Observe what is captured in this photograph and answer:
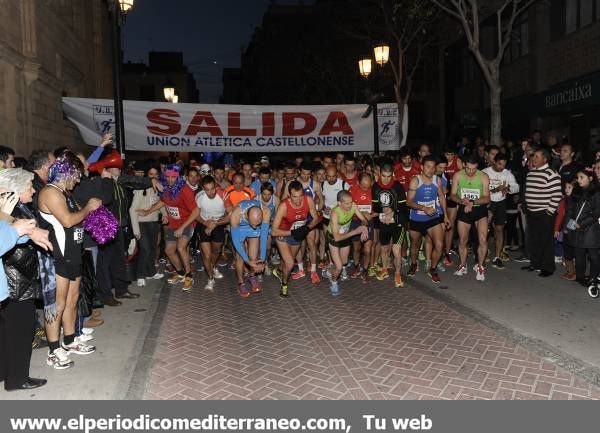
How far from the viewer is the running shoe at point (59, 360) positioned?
537cm

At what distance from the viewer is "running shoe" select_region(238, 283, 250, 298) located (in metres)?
8.41

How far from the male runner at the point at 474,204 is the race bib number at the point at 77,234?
610cm

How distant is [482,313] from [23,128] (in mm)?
11042

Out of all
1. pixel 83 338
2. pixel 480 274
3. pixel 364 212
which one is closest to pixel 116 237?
pixel 83 338

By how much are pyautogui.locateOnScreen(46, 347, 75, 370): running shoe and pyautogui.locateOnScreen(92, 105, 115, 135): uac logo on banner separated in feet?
27.2

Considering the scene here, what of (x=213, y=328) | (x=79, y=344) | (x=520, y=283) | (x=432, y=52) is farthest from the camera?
(x=432, y=52)

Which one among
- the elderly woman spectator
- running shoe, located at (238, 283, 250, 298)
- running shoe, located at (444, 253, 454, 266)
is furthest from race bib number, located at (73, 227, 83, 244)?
running shoe, located at (444, 253, 454, 266)

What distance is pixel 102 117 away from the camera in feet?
41.7

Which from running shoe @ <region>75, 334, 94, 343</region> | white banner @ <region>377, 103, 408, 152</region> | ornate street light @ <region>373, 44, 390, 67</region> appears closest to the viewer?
running shoe @ <region>75, 334, 94, 343</region>

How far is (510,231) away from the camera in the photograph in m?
11.8

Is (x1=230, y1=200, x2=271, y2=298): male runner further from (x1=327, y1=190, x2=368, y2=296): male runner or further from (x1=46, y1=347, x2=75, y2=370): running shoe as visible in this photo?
(x1=46, y1=347, x2=75, y2=370): running shoe

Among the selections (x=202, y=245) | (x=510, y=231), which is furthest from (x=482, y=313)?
(x=510, y=231)

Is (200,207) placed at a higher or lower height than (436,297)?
higher
